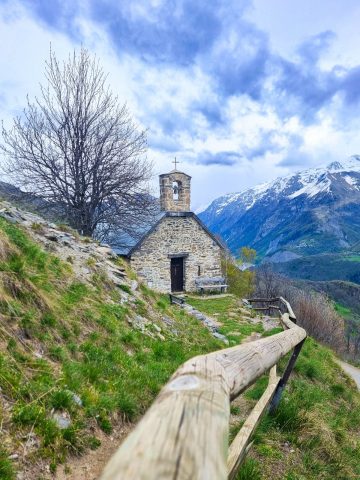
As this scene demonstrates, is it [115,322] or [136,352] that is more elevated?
[115,322]

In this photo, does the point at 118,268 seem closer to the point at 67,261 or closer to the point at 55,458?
the point at 67,261

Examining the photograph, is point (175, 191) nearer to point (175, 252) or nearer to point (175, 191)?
point (175, 191)

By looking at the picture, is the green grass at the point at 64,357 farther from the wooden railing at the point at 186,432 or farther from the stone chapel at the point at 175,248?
the stone chapel at the point at 175,248

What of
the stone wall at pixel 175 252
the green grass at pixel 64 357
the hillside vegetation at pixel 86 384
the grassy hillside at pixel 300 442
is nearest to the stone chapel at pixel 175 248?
the stone wall at pixel 175 252

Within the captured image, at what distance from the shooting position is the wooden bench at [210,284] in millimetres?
27703

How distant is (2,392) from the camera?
12.0 ft

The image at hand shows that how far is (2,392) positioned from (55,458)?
0.89 metres

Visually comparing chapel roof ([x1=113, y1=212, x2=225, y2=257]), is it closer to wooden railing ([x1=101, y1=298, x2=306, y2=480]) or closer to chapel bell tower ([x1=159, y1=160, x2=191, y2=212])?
chapel bell tower ([x1=159, y1=160, x2=191, y2=212])

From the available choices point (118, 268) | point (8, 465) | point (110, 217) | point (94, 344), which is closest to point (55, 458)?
point (8, 465)

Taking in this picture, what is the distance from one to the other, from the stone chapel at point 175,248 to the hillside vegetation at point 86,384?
1772 centimetres

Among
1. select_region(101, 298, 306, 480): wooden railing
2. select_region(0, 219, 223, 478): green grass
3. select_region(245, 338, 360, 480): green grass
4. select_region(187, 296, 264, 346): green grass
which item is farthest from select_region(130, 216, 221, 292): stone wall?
select_region(101, 298, 306, 480): wooden railing

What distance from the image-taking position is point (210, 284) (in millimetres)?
28312

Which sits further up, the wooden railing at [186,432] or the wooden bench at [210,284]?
the wooden railing at [186,432]

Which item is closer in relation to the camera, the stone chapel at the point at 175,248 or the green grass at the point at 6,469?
the green grass at the point at 6,469
